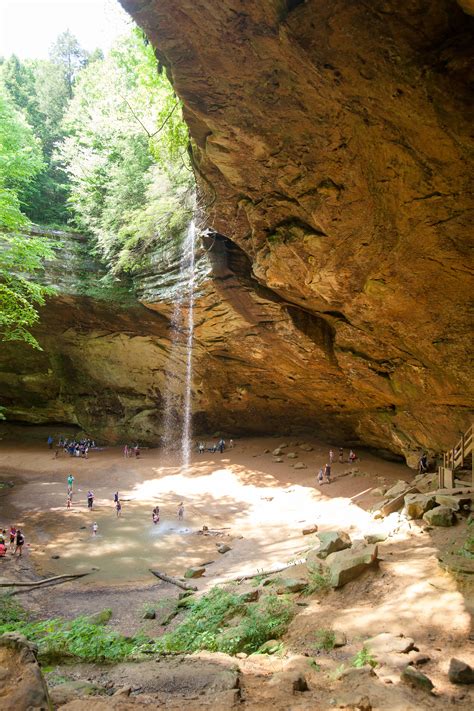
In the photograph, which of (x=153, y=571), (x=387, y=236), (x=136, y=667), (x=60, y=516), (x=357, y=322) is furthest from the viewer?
(x=60, y=516)

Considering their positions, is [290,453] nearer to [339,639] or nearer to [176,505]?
[176,505]

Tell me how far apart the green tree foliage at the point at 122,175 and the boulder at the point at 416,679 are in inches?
567

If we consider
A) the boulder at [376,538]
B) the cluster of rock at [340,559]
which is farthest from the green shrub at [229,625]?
the boulder at [376,538]

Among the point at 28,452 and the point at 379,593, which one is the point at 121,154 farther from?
the point at 379,593

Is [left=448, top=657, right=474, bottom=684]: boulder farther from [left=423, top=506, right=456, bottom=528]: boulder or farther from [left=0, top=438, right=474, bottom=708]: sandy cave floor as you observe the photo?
[left=423, top=506, right=456, bottom=528]: boulder

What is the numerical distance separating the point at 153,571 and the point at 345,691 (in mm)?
7865

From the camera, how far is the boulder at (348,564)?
757 centimetres

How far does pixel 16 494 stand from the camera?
17391 mm

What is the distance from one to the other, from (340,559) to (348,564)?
0.39 m

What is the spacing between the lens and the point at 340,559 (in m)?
8.09

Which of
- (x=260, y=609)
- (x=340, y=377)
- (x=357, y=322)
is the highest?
(x=357, y=322)

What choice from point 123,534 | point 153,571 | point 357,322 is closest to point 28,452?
point 123,534

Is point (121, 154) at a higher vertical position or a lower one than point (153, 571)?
higher

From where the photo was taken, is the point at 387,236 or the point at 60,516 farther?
the point at 60,516
